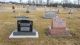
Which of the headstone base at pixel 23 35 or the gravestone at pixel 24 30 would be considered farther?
the gravestone at pixel 24 30

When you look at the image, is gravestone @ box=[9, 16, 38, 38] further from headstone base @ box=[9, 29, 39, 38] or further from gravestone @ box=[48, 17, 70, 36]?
gravestone @ box=[48, 17, 70, 36]

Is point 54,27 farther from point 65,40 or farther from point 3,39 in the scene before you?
point 3,39

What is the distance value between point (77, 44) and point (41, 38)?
2283 mm

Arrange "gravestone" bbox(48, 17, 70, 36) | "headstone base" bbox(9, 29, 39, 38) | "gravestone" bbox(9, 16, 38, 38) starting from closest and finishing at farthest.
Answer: "headstone base" bbox(9, 29, 39, 38)
"gravestone" bbox(9, 16, 38, 38)
"gravestone" bbox(48, 17, 70, 36)

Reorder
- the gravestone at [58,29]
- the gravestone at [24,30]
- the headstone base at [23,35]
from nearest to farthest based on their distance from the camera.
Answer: the headstone base at [23,35], the gravestone at [24,30], the gravestone at [58,29]

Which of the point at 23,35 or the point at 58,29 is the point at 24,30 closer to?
the point at 23,35

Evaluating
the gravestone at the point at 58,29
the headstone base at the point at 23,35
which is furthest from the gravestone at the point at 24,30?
the gravestone at the point at 58,29

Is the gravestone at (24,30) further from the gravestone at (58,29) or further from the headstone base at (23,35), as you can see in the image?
the gravestone at (58,29)

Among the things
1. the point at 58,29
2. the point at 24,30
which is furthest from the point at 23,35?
the point at 58,29

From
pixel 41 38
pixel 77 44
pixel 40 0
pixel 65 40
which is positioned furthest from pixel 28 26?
pixel 40 0

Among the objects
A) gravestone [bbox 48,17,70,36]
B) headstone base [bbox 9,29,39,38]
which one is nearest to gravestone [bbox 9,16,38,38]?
headstone base [bbox 9,29,39,38]

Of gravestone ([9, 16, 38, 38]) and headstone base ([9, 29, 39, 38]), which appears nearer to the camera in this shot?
headstone base ([9, 29, 39, 38])

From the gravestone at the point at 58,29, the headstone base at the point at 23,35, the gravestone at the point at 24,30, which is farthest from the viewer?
the gravestone at the point at 58,29

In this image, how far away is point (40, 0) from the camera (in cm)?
9350
